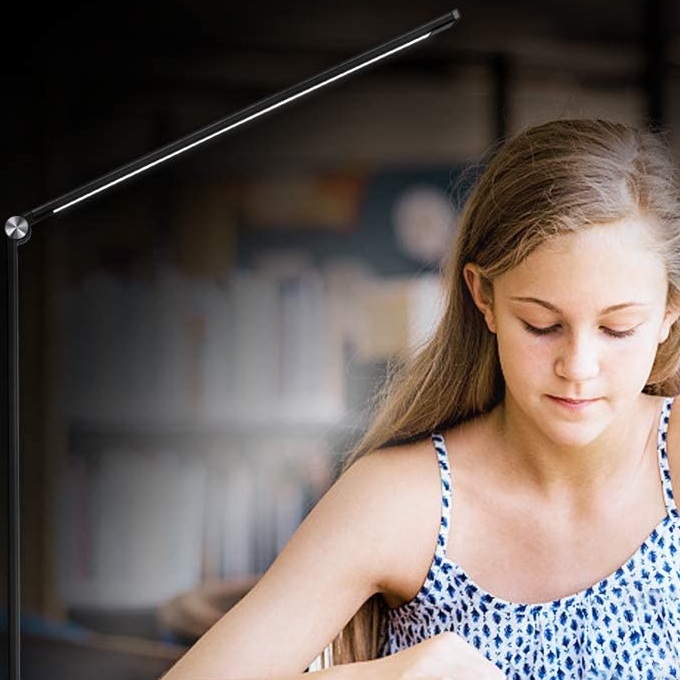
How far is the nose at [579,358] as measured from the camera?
1.46 metres

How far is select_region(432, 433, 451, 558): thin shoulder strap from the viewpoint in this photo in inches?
59.4

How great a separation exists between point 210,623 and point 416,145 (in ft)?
2.29

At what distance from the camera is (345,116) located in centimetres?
166

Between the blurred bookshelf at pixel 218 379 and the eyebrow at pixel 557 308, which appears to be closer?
the eyebrow at pixel 557 308

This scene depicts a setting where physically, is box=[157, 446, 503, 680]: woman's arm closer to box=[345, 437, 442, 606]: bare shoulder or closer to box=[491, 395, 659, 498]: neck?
box=[345, 437, 442, 606]: bare shoulder

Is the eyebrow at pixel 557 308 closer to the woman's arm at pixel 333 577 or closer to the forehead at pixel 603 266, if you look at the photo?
the forehead at pixel 603 266

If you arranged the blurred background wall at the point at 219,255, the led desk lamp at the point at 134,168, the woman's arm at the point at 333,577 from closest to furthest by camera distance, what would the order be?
the led desk lamp at the point at 134,168 → the woman's arm at the point at 333,577 → the blurred background wall at the point at 219,255

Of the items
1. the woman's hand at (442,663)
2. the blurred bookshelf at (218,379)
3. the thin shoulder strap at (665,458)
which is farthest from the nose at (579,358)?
the woman's hand at (442,663)

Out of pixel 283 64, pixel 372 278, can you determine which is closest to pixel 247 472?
pixel 372 278

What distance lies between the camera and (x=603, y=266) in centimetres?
143

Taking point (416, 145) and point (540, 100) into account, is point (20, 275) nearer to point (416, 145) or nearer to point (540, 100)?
point (416, 145)

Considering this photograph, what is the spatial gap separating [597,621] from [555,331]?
13.8 inches

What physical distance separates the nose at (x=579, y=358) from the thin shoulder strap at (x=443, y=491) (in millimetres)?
183

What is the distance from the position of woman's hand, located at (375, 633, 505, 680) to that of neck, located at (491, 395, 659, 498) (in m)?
0.23
